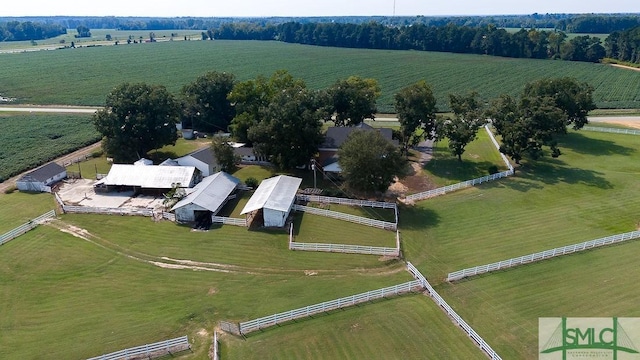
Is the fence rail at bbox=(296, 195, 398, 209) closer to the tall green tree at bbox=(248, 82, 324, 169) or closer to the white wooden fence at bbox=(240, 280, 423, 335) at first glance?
the tall green tree at bbox=(248, 82, 324, 169)

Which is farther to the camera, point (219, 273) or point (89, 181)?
point (89, 181)

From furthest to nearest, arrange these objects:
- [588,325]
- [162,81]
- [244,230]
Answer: [162,81]
[244,230]
[588,325]

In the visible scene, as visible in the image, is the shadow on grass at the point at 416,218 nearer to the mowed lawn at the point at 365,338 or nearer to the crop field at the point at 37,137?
the mowed lawn at the point at 365,338

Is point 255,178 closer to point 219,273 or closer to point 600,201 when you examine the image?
point 219,273

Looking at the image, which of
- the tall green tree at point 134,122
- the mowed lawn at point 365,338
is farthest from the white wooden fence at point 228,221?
the tall green tree at point 134,122

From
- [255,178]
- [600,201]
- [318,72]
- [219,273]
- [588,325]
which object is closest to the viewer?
[588,325]

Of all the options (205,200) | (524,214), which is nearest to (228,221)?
(205,200)

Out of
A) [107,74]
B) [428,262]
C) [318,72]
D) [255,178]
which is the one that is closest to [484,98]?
[318,72]
